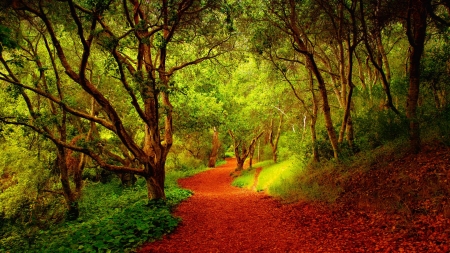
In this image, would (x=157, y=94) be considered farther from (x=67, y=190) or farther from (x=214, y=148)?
(x=214, y=148)

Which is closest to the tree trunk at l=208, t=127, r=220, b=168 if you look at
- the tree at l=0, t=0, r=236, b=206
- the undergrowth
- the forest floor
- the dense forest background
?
the dense forest background

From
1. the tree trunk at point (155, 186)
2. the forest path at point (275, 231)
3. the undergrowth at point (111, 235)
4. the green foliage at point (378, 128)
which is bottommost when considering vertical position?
the forest path at point (275, 231)

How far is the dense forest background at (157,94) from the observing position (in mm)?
7777

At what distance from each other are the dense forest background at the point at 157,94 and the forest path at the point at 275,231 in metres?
0.83

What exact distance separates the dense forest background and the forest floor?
78 centimetres

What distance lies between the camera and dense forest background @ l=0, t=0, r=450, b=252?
7.78 meters

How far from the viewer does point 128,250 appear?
604cm

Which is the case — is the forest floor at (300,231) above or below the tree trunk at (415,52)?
below

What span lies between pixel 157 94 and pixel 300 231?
5947 mm

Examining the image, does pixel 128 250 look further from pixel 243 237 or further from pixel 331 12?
pixel 331 12

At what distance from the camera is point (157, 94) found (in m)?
8.90

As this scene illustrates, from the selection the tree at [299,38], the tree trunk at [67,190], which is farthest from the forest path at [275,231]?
the tree trunk at [67,190]

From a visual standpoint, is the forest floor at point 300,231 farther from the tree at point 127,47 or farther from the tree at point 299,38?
the tree at point 299,38

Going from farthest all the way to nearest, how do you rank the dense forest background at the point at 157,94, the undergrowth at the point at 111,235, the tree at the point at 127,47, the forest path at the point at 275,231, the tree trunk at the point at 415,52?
the dense forest background at the point at 157,94
the tree at the point at 127,47
the tree trunk at the point at 415,52
the undergrowth at the point at 111,235
the forest path at the point at 275,231
